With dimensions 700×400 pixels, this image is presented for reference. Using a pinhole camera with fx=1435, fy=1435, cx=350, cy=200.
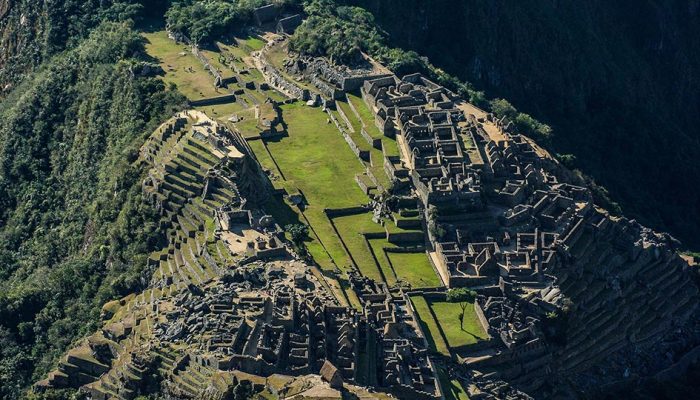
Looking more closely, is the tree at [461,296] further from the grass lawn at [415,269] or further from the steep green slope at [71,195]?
the steep green slope at [71,195]

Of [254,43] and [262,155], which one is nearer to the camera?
[262,155]

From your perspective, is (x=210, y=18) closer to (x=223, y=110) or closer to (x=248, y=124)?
(x=223, y=110)

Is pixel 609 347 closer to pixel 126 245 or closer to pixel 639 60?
pixel 126 245

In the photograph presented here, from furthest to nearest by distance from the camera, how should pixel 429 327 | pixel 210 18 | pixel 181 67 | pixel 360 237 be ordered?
pixel 210 18 < pixel 181 67 < pixel 360 237 < pixel 429 327

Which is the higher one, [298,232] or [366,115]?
[298,232]

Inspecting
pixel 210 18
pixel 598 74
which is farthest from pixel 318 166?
pixel 598 74
